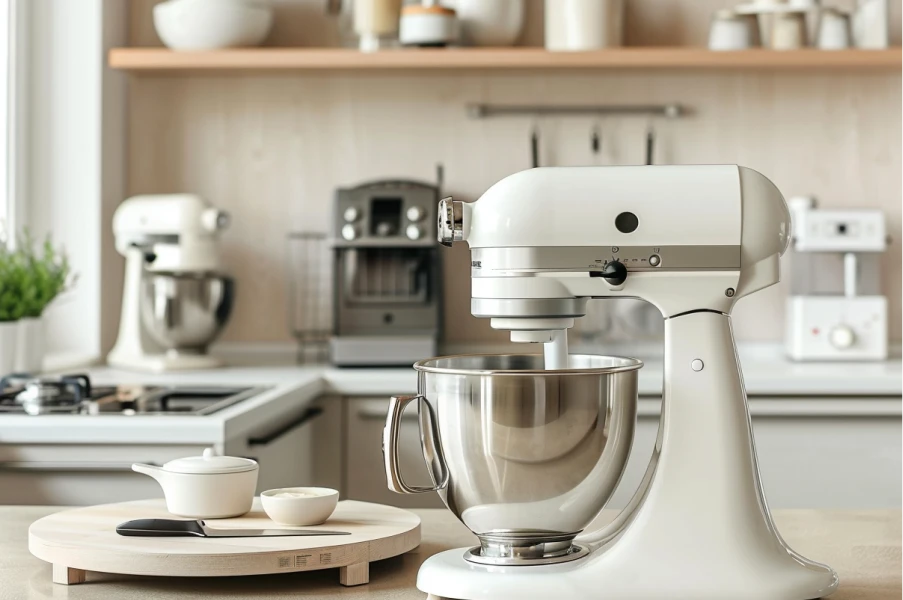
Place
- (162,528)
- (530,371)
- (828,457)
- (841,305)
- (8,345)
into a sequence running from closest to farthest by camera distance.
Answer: (530,371) → (162,528) → (8,345) → (828,457) → (841,305)

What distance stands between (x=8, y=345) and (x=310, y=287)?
0.87 metres

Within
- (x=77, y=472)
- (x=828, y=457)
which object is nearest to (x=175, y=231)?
(x=77, y=472)

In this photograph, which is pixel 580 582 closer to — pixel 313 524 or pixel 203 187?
pixel 313 524

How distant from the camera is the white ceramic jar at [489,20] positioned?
8.32ft

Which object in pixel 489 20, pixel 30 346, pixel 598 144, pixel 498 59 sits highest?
pixel 489 20

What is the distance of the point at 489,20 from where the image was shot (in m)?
2.54

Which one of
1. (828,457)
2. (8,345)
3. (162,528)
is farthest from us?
(828,457)

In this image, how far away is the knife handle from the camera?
0.86 metres

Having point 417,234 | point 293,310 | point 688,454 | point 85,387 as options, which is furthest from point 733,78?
point 688,454

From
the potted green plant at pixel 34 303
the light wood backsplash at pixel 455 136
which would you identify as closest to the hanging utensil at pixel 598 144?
the light wood backsplash at pixel 455 136

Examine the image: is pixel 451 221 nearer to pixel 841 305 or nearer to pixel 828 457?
pixel 828 457

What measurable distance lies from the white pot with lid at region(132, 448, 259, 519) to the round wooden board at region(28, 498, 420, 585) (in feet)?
0.06

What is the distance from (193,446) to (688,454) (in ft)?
3.40

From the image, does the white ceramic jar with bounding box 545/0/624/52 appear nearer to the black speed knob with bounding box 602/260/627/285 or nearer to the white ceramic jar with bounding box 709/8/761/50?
the white ceramic jar with bounding box 709/8/761/50
